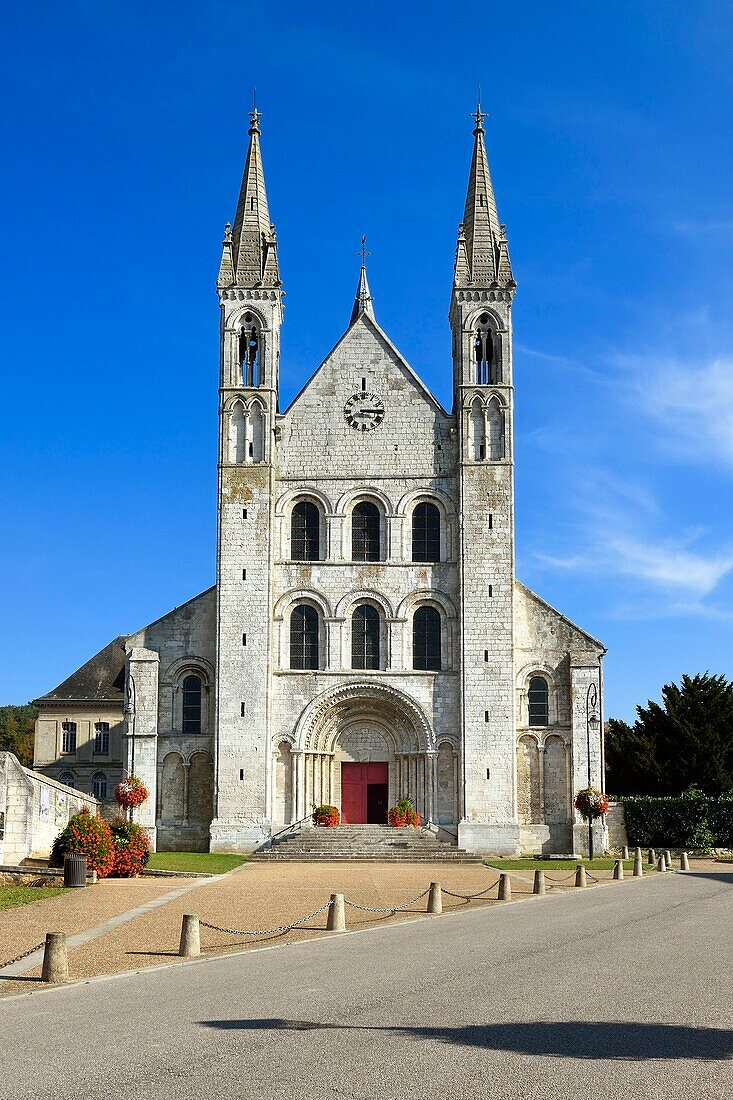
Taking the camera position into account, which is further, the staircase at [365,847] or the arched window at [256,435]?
the arched window at [256,435]

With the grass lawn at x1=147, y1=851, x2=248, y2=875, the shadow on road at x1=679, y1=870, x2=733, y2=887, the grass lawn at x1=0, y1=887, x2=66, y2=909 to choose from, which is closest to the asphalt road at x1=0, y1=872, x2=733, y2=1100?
the grass lawn at x1=0, y1=887, x2=66, y2=909

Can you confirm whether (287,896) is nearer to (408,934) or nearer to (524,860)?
(408,934)

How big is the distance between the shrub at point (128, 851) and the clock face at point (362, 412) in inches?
708

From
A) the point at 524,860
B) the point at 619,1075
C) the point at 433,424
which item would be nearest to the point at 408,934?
the point at 619,1075

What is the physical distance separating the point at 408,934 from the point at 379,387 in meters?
28.6

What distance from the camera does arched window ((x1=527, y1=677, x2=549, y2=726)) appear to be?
140 feet

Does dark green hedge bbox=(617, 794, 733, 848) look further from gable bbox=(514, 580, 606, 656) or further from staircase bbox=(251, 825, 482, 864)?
staircase bbox=(251, 825, 482, 864)

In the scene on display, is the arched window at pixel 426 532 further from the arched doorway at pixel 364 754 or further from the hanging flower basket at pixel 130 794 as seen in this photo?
the hanging flower basket at pixel 130 794

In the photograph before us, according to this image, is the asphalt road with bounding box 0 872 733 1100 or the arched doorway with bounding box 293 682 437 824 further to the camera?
the arched doorway with bounding box 293 682 437 824

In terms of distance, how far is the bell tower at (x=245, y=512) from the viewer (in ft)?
135

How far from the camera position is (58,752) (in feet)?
194

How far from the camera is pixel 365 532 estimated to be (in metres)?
43.6

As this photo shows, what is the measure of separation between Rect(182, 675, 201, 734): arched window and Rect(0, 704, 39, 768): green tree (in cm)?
2181

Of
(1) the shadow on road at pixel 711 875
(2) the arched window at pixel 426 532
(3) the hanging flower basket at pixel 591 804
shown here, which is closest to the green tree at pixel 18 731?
(2) the arched window at pixel 426 532
